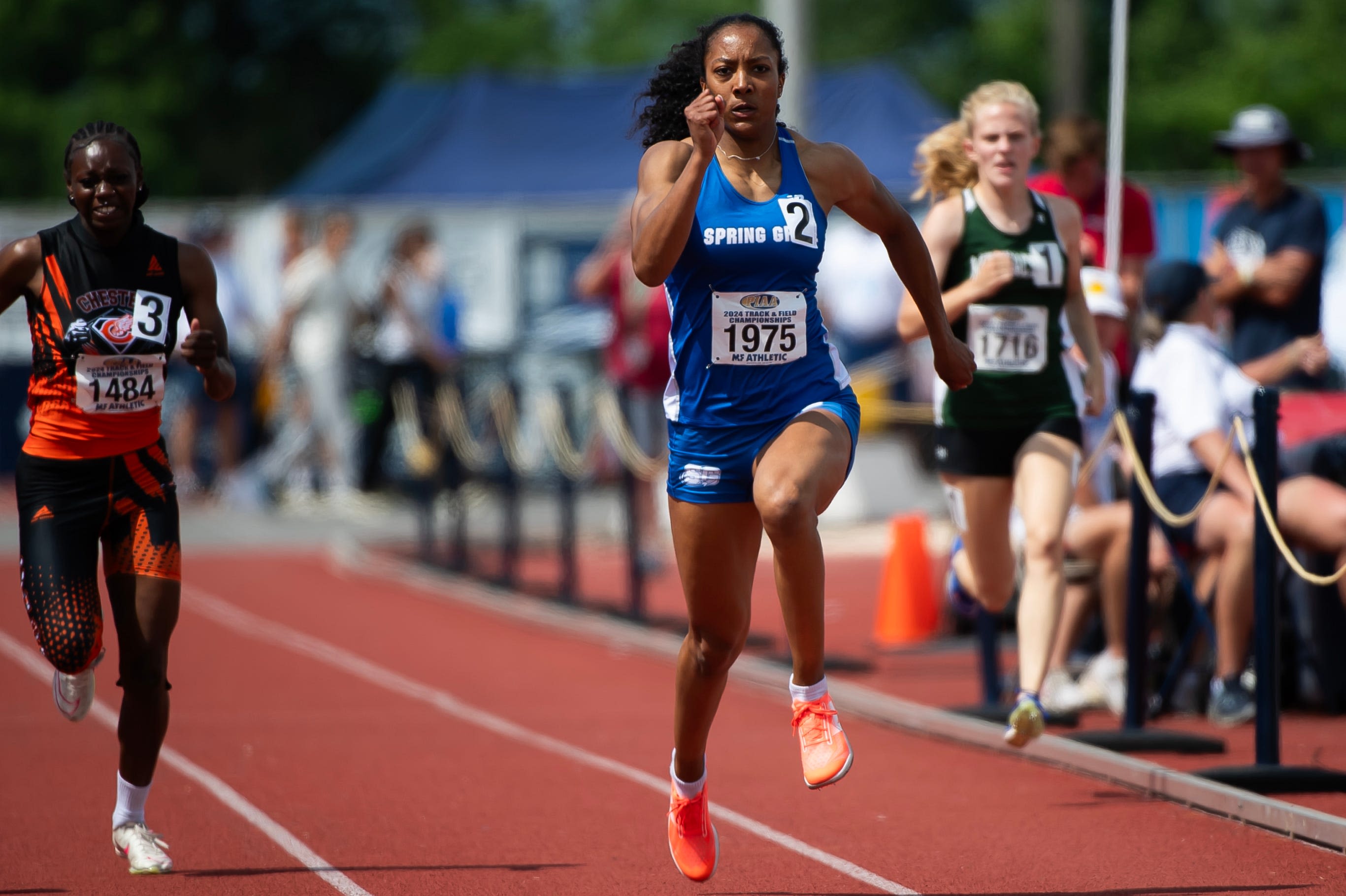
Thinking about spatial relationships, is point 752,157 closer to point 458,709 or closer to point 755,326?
point 755,326

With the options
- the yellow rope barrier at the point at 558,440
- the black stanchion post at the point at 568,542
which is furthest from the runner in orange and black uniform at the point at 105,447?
the yellow rope barrier at the point at 558,440

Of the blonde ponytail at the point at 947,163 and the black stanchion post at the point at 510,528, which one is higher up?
the blonde ponytail at the point at 947,163

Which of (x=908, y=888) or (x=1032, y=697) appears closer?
(x=908, y=888)

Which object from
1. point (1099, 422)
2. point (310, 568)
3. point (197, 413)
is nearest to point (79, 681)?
point (1099, 422)

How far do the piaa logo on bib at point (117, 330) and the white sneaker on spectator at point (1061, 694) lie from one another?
14.3 feet

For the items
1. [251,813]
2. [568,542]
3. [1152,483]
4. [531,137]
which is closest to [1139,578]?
[1152,483]

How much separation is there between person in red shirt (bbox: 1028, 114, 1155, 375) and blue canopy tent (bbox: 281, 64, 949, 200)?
1074 centimetres

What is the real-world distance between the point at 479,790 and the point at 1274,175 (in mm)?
5875

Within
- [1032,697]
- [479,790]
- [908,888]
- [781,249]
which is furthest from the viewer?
[479,790]

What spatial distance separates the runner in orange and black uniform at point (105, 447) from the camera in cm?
545

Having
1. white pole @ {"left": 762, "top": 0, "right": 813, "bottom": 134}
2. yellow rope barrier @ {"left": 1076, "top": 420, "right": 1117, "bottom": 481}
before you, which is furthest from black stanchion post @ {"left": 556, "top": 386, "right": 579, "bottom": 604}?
yellow rope barrier @ {"left": 1076, "top": 420, "right": 1117, "bottom": 481}

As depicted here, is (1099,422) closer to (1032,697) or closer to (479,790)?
(1032,697)

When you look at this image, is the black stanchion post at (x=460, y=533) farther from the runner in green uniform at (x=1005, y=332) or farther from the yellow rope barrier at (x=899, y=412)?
the runner in green uniform at (x=1005, y=332)

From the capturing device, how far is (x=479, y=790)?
6.77 metres
